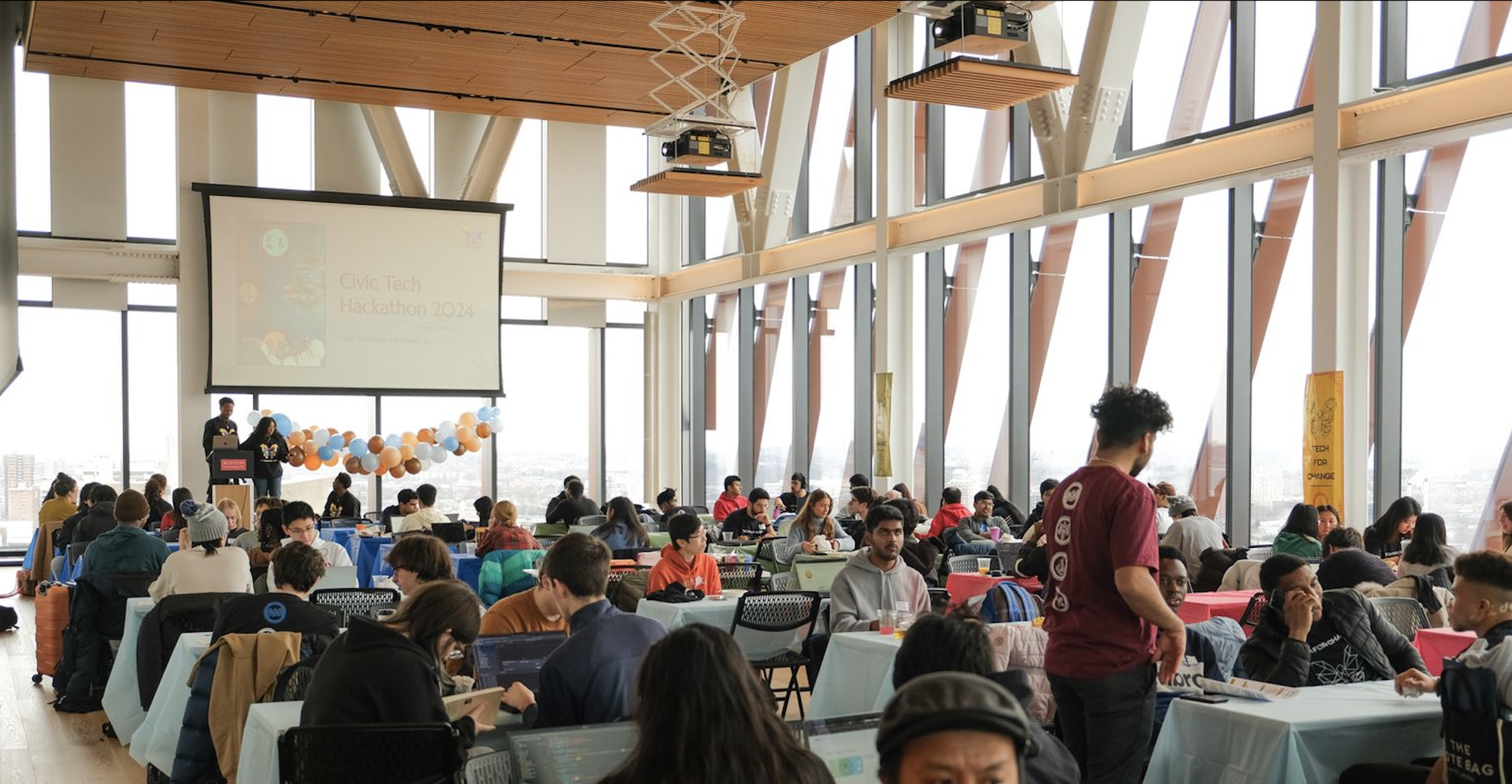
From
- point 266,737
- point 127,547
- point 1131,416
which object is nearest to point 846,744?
point 1131,416

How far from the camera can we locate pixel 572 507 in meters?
12.2

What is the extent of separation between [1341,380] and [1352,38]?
254cm

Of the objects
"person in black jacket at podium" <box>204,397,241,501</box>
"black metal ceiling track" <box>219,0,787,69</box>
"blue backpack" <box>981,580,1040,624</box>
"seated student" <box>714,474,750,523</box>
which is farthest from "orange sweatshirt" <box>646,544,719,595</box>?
"person in black jacket at podium" <box>204,397,241,501</box>

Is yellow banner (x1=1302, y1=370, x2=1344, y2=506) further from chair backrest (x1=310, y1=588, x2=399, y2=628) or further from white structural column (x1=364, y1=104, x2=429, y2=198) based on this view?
white structural column (x1=364, y1=104, x2=429, y2=198)

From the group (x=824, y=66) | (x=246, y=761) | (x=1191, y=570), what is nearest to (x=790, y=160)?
(x=824, y=66)

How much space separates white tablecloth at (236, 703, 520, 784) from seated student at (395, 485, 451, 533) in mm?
6797

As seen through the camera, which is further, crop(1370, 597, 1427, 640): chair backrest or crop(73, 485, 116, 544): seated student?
crop(73, 485, 116, 544): seated student

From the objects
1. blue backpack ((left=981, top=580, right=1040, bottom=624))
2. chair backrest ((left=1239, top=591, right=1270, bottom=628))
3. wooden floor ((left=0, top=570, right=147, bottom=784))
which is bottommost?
wooden floor ((left=0, top=570, right=147, bottom=784))

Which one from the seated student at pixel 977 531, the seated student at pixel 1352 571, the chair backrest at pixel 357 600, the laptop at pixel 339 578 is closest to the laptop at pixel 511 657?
the chair backrest at pixel 357 600

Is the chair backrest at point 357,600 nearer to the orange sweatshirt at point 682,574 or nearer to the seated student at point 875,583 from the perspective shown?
the orange sweatshirt at point 682,574

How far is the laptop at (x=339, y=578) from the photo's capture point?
8.19 meters

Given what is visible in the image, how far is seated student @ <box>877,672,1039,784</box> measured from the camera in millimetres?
1510

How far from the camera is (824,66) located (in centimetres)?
1723

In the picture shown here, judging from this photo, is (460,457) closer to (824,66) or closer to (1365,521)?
(824,66)
